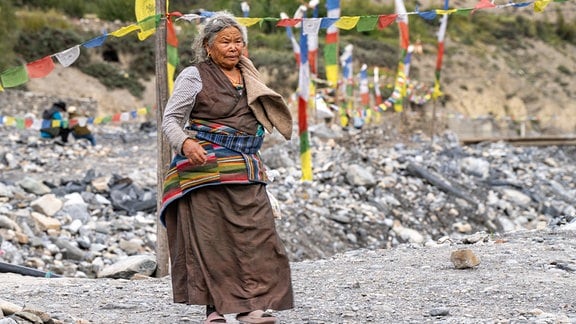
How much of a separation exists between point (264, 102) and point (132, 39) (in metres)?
28.9

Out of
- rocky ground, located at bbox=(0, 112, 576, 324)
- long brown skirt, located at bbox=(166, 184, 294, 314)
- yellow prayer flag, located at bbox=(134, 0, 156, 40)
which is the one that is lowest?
rocky ground, located at bbox=(0, 112, 576, 324)

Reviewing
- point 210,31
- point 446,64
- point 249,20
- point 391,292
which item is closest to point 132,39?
point 446,64

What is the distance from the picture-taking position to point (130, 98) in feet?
97.4

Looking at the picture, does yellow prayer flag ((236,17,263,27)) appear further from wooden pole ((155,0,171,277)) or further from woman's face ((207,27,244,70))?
woman's face ((207,27,244,70))

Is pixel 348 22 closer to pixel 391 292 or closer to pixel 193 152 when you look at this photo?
pixel 391 292

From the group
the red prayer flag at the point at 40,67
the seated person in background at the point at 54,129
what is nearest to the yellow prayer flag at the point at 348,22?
the red prayer flag at the point at 40,67

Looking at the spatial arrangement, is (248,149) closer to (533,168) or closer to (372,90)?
(533,168)

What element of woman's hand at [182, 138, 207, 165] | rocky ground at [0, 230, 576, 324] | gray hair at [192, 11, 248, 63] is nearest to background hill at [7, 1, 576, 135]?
rocky ground at [0, 230, 576, 324]

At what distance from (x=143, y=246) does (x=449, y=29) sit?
40597 mm

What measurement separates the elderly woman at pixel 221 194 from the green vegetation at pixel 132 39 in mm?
19578

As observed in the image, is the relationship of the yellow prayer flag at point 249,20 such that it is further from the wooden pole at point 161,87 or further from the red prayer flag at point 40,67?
the red prayer flag at point 40,67

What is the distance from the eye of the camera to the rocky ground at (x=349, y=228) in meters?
4.75

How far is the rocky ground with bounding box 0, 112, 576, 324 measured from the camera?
475cm

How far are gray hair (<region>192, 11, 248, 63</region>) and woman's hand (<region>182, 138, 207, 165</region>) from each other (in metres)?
0.48
